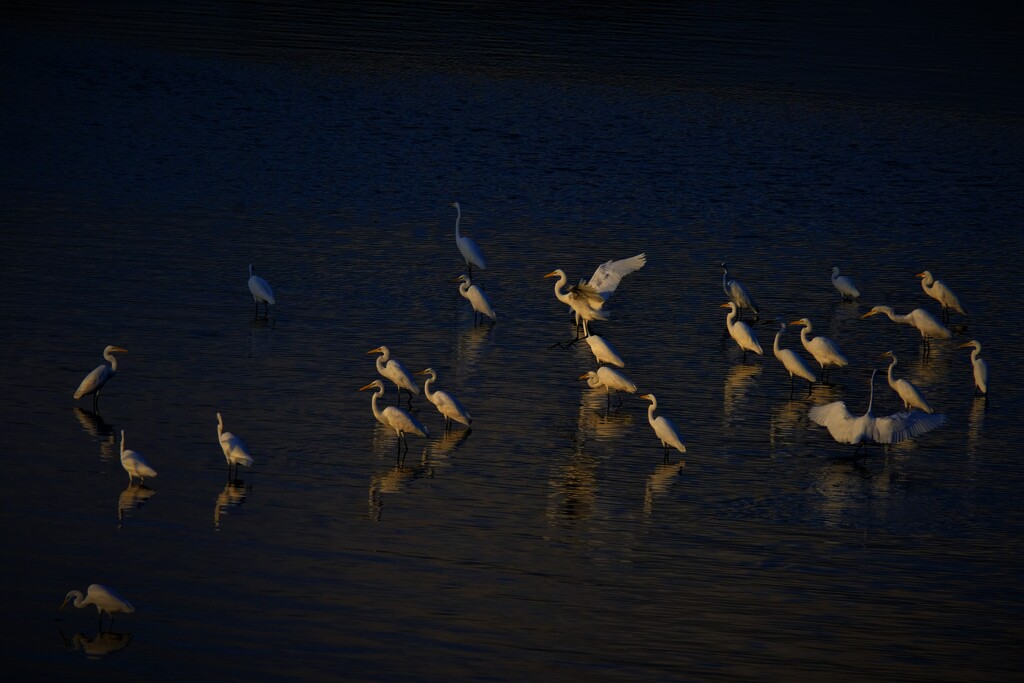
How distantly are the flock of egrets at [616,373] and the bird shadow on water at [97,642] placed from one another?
16cm

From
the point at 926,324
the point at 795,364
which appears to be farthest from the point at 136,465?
the point at 926,324

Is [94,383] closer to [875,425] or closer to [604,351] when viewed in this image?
[604,351]

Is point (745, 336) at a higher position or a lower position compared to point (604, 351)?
higher

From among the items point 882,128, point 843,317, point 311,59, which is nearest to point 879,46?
point 882,128

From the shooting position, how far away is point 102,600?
9.18 metres

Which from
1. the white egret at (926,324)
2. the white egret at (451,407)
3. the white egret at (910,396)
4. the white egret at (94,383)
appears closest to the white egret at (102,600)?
the white egret at (94,383)

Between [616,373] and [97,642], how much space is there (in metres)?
6.98

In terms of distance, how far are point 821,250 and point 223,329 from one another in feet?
33.6

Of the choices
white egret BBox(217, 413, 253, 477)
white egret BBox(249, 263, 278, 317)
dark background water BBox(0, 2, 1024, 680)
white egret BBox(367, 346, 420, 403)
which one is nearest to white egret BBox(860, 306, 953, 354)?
dark background water BBox(0, 2, 1024, 680)

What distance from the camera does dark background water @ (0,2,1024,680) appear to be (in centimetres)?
988

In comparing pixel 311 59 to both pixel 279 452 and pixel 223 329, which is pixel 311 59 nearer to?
pixel 223 329

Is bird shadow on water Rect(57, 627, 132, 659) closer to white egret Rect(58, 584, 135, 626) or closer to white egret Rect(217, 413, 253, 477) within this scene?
white egret Rect(58, 584, 135, 626)

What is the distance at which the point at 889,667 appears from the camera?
9508 mm

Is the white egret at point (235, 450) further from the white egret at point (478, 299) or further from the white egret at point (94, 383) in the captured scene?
the white egret at point (478, 299)
